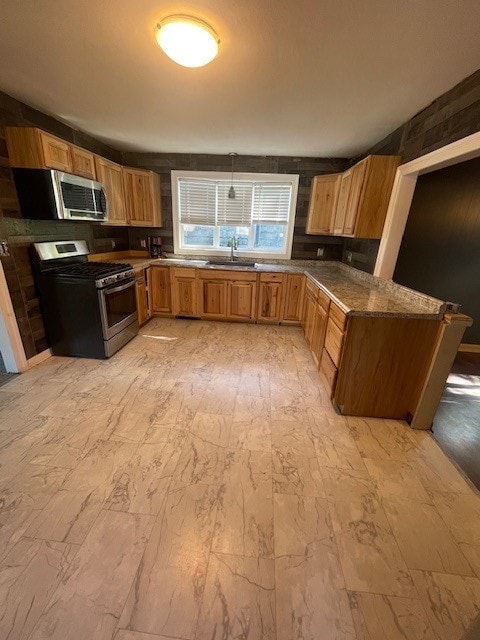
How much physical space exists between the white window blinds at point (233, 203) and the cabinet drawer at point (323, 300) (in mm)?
1884

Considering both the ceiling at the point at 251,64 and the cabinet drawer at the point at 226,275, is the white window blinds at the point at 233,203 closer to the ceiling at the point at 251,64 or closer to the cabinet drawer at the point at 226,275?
the cabinet drawer at the point at 226,275

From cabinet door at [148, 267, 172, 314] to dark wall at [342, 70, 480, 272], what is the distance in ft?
10.7

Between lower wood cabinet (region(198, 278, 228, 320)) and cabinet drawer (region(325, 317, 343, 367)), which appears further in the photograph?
lower wood cabinet (region(198, 278, 228, 320))

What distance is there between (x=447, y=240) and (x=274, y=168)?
2.63m

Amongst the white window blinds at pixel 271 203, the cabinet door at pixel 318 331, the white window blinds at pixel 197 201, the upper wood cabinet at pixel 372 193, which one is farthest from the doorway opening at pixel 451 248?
the white window blinds at pixel 197 201

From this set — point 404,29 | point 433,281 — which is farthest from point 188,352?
point 433,281

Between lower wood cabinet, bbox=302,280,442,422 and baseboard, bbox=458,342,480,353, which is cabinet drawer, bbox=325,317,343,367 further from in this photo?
baseboard, bbox=458,342,480,353

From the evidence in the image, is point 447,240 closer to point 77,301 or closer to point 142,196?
point 142,196

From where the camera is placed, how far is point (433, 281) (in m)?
3.52

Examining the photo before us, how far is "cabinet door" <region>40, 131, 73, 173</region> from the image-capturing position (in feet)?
7.85

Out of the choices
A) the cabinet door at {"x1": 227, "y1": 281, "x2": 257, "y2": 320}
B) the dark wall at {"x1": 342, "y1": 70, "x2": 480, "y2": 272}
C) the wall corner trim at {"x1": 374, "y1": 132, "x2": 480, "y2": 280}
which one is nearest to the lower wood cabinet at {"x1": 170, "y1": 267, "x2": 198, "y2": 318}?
the cabinet door at {"x1": 227, "y1": 281, "x2": 257, "y2": 320}

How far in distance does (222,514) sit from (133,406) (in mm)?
1181

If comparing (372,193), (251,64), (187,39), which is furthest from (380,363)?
(187,39)

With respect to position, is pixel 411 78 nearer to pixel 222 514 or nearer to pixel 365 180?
pixel 365 180
